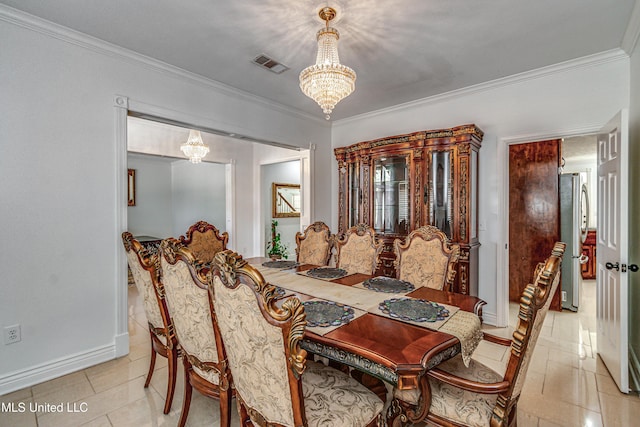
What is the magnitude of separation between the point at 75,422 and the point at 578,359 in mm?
3732

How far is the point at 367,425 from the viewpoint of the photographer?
1271mm

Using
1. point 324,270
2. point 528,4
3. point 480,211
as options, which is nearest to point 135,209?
point 324,270

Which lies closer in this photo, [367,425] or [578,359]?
[367,425]

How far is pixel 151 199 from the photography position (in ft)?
22.3

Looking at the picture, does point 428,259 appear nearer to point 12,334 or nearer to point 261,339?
point 261,339

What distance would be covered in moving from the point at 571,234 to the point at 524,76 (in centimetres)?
207

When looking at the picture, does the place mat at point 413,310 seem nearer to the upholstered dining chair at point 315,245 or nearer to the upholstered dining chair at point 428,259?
the upholstered dining chair at point 428,259

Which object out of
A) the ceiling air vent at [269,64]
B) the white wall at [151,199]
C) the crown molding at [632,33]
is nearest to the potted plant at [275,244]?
the white wall at [151,199]

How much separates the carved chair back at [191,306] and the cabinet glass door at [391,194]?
270 centimetres

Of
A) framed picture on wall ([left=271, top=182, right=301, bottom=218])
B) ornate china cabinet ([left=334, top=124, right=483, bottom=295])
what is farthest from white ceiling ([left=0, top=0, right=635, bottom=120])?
framed picture on wall ([left=271, top=182, right=301, bottom=218])

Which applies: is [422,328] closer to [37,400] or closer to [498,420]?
[498,420]

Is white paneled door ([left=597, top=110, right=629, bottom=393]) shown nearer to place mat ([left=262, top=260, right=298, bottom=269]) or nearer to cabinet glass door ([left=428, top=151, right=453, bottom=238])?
cabinet glass door ([left=428, top=151, right=453, bottom=238])

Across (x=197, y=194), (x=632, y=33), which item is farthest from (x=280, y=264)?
(x=197, y=194)

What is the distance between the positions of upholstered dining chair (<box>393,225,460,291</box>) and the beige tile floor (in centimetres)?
83
